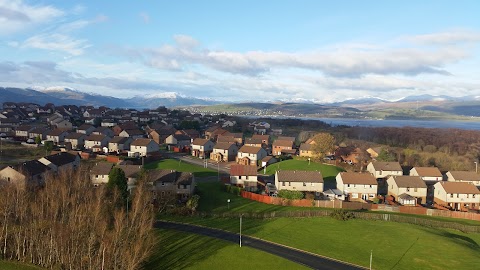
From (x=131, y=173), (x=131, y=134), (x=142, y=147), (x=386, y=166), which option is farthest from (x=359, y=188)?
(x=131, y=134)

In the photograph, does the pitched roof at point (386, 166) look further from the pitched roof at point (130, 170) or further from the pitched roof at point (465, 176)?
the pitched roof at point (130, 170)

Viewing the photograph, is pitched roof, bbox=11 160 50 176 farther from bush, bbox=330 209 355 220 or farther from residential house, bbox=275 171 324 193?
bush, bbox=330 209 355 220

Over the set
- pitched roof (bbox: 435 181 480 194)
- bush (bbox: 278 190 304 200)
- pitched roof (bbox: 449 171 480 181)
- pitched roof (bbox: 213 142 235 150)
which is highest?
pitched roof (bbox: 213 142 235 150)

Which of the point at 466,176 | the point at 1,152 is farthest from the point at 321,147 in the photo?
the point at 1,152

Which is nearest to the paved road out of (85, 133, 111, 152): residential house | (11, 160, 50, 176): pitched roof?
(11, 160, 50, 176): pitched roof

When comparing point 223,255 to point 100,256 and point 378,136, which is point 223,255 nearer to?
point 100,256

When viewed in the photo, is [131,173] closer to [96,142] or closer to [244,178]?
[244,178]
